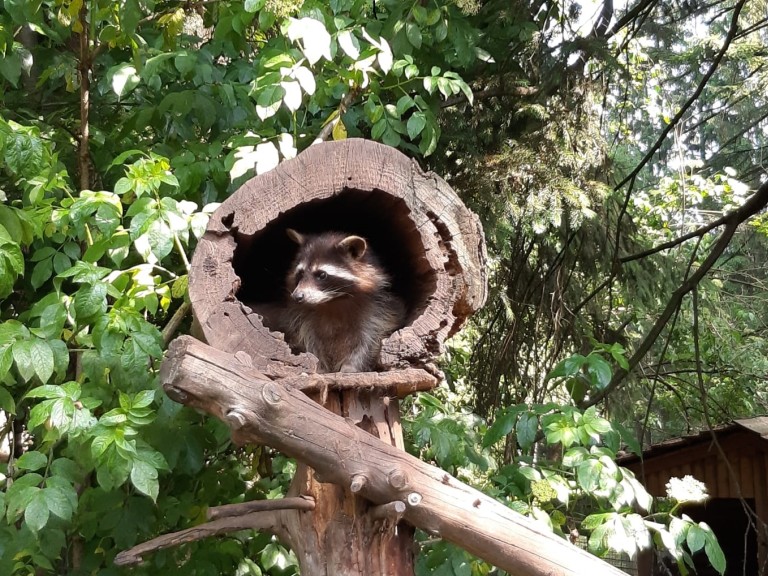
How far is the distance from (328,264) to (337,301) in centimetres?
18

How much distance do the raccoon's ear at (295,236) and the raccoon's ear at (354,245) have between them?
15 centimetres

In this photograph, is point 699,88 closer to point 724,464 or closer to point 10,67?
point 724,464

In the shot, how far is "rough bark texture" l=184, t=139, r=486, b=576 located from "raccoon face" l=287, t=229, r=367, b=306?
324 mm

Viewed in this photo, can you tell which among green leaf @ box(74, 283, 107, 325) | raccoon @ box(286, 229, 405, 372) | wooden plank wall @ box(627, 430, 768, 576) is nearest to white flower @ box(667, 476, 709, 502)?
raccoon @ box(286, 229, 405, 372)

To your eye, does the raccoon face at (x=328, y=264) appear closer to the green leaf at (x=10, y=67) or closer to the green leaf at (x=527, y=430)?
the green leaf at (x=527, y=430)

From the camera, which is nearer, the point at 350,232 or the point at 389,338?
the point at 389,338

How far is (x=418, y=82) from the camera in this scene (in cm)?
368

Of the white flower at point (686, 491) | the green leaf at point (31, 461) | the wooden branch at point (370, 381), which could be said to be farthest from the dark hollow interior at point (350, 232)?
the white flower at point (686, 491)

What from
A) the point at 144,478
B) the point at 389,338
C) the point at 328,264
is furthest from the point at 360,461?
the point at 328,264

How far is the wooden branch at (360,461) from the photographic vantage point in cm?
194

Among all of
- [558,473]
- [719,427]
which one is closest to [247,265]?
[558,473]

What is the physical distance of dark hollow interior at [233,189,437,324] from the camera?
2691 millimetres

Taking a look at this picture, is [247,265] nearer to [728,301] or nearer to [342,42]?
[342,42]

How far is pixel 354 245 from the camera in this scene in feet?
10.4
